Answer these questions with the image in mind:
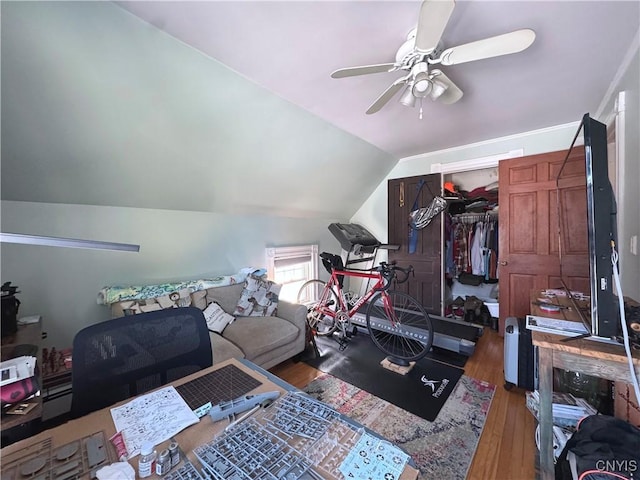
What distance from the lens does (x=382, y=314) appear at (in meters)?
3.07

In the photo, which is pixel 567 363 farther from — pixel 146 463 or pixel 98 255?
pixel 98 255

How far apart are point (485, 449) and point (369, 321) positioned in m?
1.42

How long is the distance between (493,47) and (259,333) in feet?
8.30

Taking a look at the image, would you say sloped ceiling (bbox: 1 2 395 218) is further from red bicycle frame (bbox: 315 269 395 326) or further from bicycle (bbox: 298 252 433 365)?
bicycle (bbox: 298 252 433 365)

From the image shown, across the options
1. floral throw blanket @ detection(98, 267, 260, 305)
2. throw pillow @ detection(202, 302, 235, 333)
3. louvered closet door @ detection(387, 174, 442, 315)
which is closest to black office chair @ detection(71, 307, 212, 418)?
throw pillow @ detection(202, 302, 235, 333)

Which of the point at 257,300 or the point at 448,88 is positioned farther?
A: the point at 257,300

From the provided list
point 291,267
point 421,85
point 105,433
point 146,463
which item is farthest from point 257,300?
point 421,85

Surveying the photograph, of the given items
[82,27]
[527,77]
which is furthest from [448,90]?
[82,27]

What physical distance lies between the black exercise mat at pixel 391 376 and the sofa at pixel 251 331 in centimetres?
40

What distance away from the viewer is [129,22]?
1.43 meters

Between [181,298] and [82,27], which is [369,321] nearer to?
[181,298]

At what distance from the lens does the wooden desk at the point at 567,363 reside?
1044 millimetres

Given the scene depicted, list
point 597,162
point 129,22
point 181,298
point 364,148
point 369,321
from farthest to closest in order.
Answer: point 364,148 < point 369,321 < point 181,298 < point 129,22 < point 597,162

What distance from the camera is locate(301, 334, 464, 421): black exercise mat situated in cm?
200
